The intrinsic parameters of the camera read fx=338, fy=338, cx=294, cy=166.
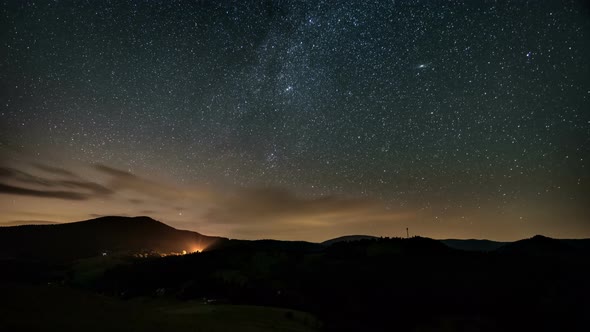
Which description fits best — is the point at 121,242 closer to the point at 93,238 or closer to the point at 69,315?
the point at 93,238

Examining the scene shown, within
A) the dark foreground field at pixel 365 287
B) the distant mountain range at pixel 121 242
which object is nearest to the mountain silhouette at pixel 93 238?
the distant mountain range at pixel 121 242

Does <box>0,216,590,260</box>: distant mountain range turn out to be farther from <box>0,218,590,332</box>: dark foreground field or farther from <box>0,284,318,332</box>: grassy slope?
<box>0,284,318,332</box>: grassy slope

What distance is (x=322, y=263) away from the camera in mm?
39688

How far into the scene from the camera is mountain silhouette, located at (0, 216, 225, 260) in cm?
9181

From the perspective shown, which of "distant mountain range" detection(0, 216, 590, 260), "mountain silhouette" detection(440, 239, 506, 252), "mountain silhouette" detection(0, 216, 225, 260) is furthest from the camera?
"mountain silhouette" detection(440, 239, 506, 252)

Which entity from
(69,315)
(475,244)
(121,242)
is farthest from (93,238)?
(475,244)

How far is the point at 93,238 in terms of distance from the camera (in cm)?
11862

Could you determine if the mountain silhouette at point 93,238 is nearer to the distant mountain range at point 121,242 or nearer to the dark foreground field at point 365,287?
the distant mountain range at point 121,242

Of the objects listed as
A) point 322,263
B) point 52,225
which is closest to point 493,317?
point 322,263

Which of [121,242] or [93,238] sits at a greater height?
[93,238]

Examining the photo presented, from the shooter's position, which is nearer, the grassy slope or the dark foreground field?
the grassy slope

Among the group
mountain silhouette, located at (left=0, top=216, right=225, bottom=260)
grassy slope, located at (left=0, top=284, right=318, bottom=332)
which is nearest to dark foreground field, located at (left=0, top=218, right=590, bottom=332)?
grassy slope, located at (left=0, top=284, right=318, bottom=332)

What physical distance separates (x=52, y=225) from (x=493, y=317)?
460 feet

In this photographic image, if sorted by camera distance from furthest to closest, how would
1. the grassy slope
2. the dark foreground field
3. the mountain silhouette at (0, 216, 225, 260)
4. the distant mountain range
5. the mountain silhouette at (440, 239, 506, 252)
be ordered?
the mountain silhouette at (440, 239, 506, 252) → the mountain silhouette at (0, 216, 225, 260) → the distant mountain range → the dark foreground field → the grassy slope
